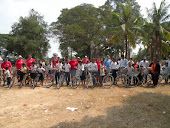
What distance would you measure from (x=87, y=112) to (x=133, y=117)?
148cm

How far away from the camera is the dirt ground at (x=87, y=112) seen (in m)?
3.85

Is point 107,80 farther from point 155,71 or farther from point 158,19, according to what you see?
point 158,19

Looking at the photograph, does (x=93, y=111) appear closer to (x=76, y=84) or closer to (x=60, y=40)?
(x=76, y=84)

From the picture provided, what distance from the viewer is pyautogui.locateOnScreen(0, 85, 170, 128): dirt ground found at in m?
3.85

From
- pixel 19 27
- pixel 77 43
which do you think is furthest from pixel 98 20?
pixel 19 27

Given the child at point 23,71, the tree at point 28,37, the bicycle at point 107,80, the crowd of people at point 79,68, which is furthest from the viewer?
the tree at point 28,37

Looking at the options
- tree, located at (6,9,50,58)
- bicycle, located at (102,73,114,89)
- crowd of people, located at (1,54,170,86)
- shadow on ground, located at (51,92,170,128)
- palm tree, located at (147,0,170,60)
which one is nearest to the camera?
shadow on ground, located at (51,92,170,128)

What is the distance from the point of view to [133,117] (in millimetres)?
4219

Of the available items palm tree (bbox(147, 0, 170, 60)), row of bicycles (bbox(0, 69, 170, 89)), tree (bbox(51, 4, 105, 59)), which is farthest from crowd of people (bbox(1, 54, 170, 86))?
tree (bbox(51, 4, 105, 59))

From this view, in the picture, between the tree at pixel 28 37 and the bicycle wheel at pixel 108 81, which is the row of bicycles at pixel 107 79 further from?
the tree at pixel 28 37

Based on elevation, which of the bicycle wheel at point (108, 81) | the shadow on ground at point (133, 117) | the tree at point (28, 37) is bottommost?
the shadow on ground at point (133, 117)

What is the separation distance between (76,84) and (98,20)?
15344 millimetres

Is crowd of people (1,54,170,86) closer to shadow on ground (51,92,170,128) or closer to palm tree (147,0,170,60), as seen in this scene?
shadow on ground (51,92,170,128)

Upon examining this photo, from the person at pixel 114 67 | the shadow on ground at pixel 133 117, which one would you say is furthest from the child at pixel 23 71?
the shadow on ground at pixel 133 117
